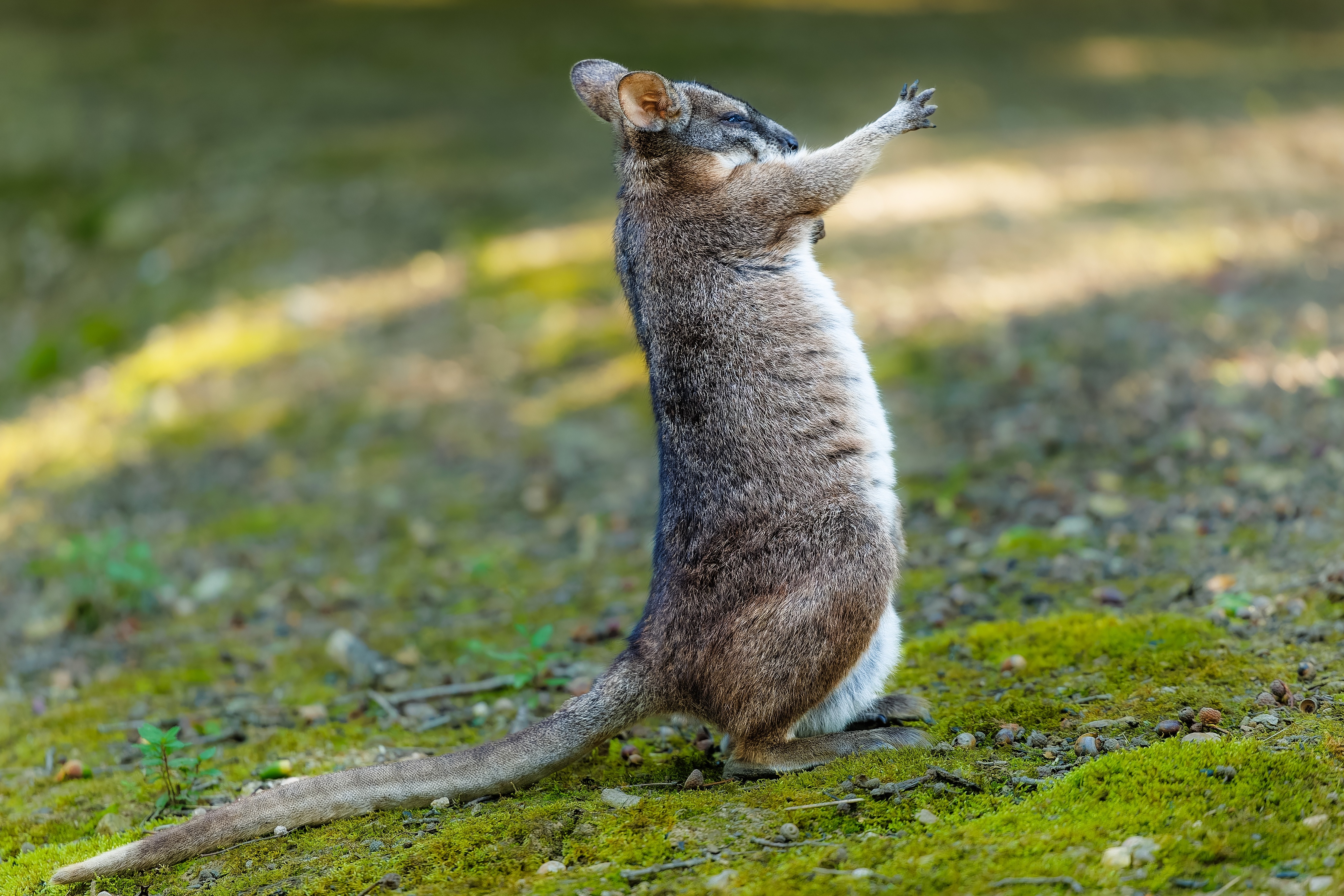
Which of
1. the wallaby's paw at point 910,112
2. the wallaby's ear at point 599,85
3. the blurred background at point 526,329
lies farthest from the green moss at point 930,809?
the wallaby's ear at point 599,85

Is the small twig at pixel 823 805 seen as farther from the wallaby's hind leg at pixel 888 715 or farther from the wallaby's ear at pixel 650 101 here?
the wallaby's ear at pixel 650 101

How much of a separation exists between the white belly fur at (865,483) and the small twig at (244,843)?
68.2 inches

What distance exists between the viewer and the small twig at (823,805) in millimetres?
3430

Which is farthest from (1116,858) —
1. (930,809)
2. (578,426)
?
(578,426)

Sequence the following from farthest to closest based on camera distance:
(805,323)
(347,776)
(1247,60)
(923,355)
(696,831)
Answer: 1. (1247,60)
2. (923,355)
3. (805,323)
4. (347,776)
5. (696,831)

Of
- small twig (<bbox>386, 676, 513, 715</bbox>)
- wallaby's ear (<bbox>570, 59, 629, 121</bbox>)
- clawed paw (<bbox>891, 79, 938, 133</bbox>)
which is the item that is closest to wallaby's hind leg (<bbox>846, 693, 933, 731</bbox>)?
small twig (<bbox>386, 676, 513, 715</bbox>)

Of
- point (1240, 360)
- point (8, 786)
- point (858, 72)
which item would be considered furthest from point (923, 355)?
point (858, 72)

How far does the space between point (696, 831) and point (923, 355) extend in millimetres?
5378

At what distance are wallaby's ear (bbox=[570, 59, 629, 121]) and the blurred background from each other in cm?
221

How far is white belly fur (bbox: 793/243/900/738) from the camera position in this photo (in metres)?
3.91

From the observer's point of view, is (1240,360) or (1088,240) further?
(1088,240)

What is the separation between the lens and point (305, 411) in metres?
8.63

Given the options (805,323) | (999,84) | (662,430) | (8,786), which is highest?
(999,84)

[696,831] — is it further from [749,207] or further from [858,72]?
[858,72]
